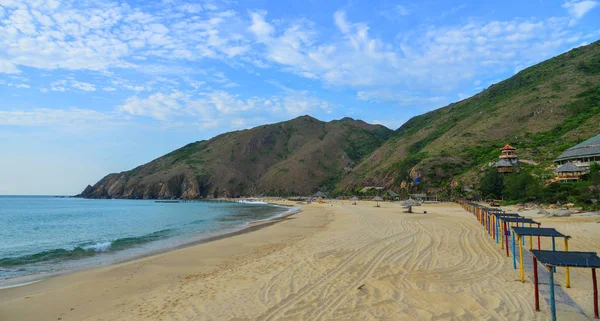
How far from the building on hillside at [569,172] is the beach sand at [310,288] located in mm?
29082

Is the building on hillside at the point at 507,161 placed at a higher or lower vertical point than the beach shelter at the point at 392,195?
higher

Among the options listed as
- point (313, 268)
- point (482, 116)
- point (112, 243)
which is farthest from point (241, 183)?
point (313, 268)

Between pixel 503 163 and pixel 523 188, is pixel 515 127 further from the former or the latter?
pixel 523 188

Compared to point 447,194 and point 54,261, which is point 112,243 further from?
point 447,194

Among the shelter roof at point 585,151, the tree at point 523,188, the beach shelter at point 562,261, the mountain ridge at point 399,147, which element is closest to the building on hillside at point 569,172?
the tree at point 523,188

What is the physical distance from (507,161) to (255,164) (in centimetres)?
10149

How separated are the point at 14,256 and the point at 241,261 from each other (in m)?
10.9

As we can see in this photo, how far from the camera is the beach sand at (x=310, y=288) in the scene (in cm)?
586

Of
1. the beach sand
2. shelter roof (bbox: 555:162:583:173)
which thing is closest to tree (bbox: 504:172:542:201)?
shelter roof (bbox: 555:162:583:173)

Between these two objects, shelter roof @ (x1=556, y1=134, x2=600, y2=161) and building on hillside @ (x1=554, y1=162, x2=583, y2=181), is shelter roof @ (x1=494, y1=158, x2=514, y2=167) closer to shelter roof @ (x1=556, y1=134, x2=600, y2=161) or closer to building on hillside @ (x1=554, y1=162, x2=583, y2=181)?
shelter roof @ (x1=556, y1=134, x2=600, y2=161)

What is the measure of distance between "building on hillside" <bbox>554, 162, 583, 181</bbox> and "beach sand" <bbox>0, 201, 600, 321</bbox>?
29.1 meters

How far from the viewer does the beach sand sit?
5.86 meters

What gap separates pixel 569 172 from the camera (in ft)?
117

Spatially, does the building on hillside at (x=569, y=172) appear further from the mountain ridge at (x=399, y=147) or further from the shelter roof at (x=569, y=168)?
the mountain ridge at (x=399, y=147)
